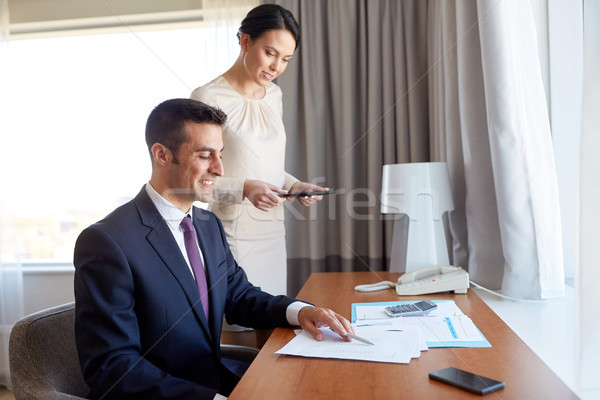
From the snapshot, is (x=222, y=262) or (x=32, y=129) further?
(x=32, y=129)

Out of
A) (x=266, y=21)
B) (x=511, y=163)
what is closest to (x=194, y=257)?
(x=266, y=21)

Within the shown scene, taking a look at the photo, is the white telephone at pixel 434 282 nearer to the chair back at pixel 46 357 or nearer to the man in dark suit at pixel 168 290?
the man in dark suit at pixel 168 290

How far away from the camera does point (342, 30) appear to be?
2.86 metres

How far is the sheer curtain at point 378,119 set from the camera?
195cm

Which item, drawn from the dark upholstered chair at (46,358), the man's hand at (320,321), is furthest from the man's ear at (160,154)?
the man's hand at (320,321)

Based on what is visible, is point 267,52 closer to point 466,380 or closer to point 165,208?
point 165,208

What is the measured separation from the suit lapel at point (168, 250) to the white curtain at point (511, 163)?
100 cm

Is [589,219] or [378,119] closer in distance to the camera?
[589,219]

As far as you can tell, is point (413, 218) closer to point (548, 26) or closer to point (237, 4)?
point (548, 26)

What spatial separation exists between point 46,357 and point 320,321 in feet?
2.06

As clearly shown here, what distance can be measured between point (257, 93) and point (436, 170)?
743mm

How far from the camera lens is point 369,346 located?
3.81ft

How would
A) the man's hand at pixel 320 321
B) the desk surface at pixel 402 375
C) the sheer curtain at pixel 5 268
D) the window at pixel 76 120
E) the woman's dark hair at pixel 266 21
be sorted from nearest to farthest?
the desk surface at pixel 402 375
the man's hand at pixel 320 321
the woman's dark hair at pixel 266 21
the sheer curtain at pixel 5 268
the window at pixel 76 120

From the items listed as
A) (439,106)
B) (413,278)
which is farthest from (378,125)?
(413,278)
